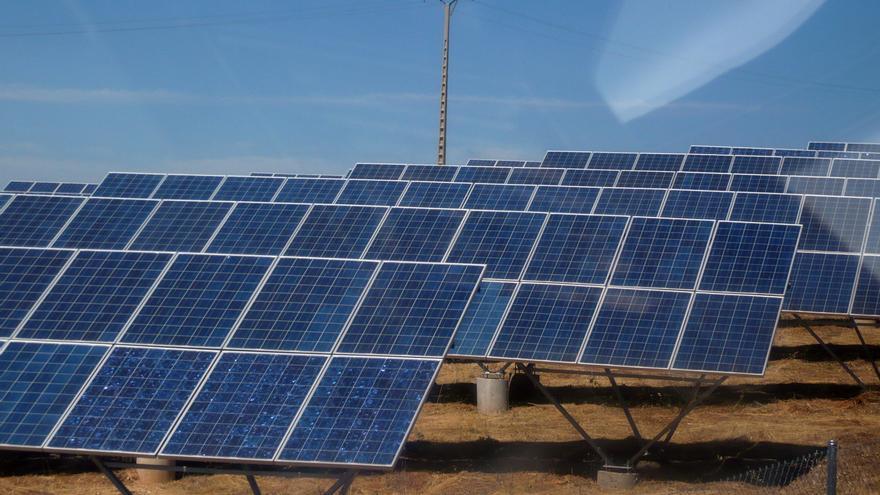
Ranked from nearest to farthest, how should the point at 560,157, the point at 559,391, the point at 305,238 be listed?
the point at 305,238 → the point at 559,391 → the point at 560,157

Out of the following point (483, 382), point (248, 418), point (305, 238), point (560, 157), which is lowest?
point (248, 418)

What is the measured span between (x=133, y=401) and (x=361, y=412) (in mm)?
2543

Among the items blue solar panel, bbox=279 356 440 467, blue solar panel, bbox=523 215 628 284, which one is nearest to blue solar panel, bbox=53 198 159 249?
blue solar panel, bbox=523 215 628 284

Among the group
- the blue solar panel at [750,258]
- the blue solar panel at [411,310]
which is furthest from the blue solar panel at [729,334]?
the blue solar panel at [411,310]

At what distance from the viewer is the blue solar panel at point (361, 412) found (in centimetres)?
1037

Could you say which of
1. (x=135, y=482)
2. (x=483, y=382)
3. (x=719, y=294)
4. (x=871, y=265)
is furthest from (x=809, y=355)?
(x=135, y=482)

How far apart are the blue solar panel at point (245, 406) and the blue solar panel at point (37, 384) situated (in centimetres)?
149

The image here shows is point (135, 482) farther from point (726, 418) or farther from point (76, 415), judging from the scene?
point (726, 418)

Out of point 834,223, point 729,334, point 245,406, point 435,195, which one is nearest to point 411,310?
point 245,406

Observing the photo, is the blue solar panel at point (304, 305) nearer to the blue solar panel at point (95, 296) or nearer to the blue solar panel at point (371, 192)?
the blue solar panel at point (95, 296)

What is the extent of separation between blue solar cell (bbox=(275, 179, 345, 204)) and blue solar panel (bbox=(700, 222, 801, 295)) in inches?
558

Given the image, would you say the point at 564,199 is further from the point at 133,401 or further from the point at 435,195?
the point at 133,401

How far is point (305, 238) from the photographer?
19.3 m

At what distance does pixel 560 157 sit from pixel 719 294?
92.9ft
